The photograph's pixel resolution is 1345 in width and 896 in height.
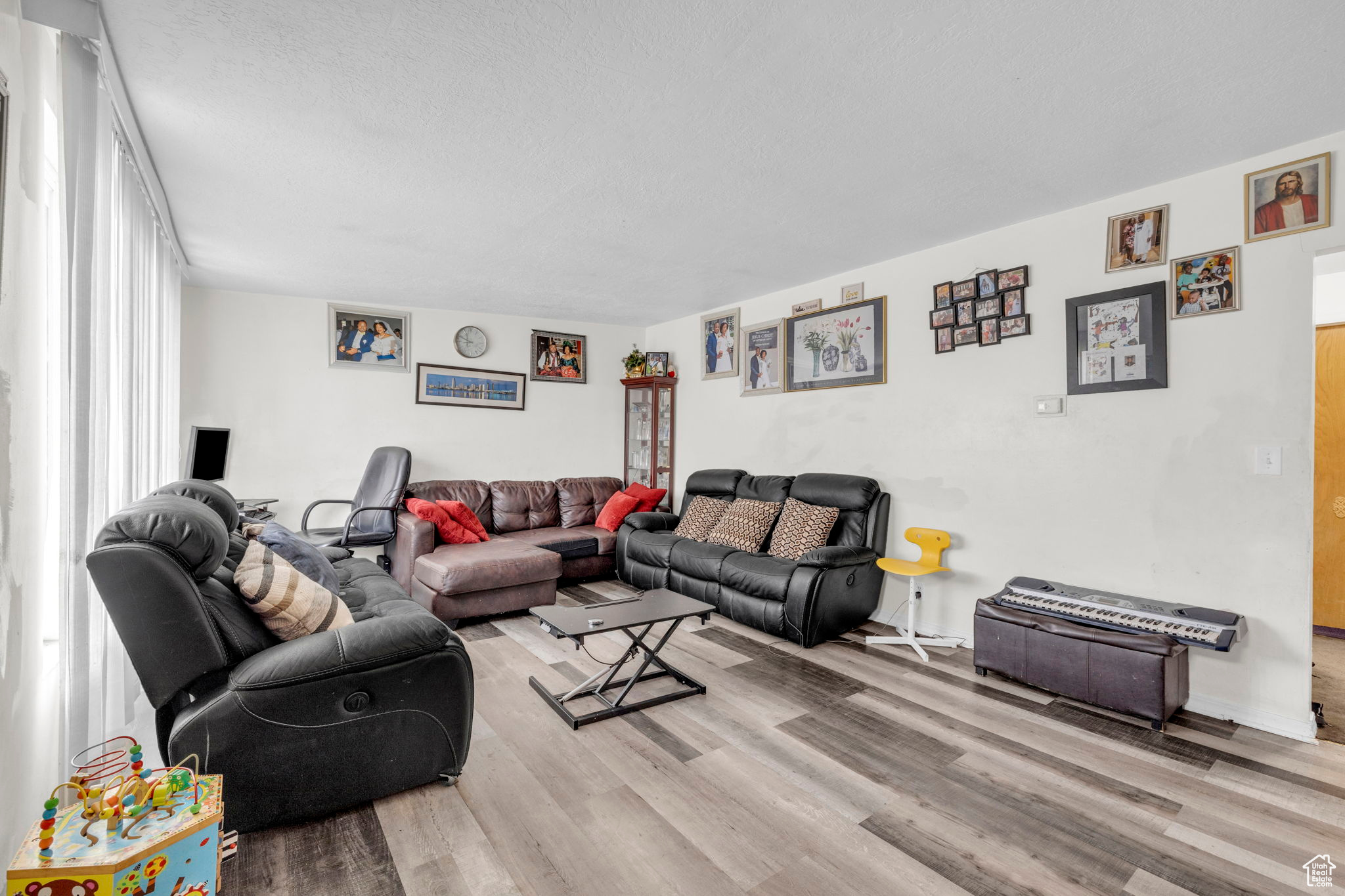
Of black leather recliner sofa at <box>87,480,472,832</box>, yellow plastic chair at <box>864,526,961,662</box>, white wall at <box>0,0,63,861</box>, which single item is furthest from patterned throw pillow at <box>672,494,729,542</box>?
white wall at <box>0,0,63,861</box>

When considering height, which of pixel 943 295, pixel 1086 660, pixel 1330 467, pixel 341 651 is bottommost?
pixel 1086 660

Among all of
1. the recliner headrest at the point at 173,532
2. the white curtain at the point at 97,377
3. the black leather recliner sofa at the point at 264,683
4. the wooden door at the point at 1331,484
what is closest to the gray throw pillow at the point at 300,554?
the black leather recliner sofa at the point at 264,683

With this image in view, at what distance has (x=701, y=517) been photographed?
495cm

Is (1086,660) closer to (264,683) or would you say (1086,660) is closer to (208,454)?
(264,683)

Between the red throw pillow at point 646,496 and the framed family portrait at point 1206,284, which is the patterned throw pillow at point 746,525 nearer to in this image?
the red throw pillow at point 646,496

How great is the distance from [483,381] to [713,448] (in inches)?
94.4

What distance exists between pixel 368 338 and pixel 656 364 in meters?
2.74

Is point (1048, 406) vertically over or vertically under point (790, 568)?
over

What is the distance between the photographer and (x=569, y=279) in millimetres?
4762

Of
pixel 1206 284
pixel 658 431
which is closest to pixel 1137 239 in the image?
pixel 1206 284

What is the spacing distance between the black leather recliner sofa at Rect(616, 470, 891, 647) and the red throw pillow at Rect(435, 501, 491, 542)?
1188 mm

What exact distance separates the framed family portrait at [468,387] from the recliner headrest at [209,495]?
316cm

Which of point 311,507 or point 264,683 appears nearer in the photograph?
point 264,683

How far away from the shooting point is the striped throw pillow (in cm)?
196
